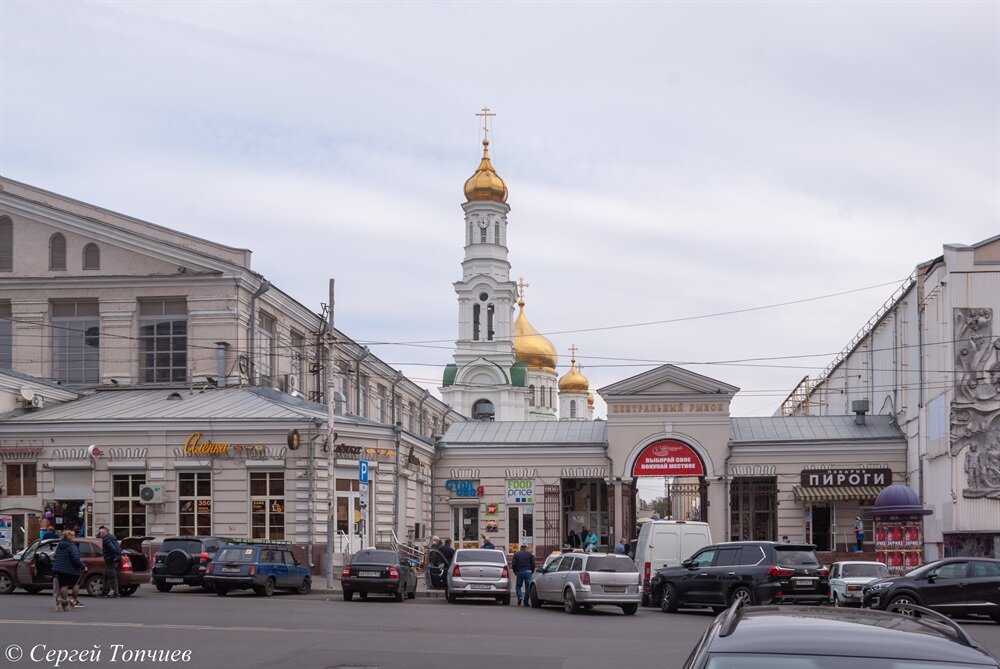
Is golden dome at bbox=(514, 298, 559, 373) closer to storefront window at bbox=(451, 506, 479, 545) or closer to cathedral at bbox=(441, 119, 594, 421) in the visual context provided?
cathedral at bbox=(441, 119, 594, 421)

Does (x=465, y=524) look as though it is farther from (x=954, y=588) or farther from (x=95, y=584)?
(x=954, y=588)

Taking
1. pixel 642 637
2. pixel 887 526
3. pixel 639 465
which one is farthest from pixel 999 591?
pixel 639 465

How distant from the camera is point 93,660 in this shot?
53.0 ft

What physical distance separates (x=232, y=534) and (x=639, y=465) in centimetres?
1507

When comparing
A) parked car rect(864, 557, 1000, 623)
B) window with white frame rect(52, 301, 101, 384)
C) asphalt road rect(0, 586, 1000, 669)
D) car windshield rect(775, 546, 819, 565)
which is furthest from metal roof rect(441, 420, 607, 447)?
parked car rect(864, 557, 1000, 623)

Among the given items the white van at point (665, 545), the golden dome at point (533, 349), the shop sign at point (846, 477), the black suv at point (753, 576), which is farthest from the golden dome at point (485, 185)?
the black suv at point (753, 576)

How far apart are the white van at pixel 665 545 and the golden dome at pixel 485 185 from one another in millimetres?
60848

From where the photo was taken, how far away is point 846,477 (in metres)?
44.7

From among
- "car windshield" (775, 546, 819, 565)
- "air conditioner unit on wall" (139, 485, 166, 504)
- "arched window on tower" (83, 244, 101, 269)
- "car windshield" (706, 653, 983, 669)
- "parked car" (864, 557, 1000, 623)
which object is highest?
"arched window on tower" (83, 244, 101, 269)

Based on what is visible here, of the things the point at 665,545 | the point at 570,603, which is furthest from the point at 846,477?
the point at 570,603

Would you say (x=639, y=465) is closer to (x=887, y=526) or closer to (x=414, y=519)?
(x=414, y=519)

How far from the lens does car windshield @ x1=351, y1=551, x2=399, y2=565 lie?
30.4 meters

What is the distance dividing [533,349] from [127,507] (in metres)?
75.0

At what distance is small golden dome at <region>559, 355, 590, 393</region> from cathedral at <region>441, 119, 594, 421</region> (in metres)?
8.67
